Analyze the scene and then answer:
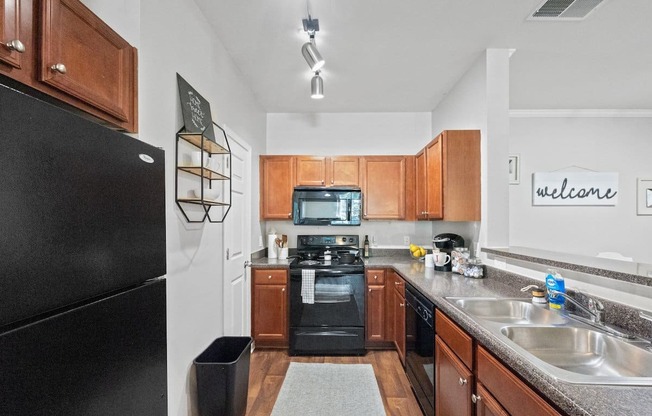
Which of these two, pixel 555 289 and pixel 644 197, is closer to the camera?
pixel 555 289

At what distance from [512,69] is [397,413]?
309 centimetres

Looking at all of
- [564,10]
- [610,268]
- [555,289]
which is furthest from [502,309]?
[564,10]

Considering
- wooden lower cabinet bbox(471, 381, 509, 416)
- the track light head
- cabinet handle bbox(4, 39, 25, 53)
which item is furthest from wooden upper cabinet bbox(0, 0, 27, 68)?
wooden lower cabinet bbox(471, 381, 509, 416)

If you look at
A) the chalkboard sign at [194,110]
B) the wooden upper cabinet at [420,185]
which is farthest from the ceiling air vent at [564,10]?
the chalkboard sign at [194,110]

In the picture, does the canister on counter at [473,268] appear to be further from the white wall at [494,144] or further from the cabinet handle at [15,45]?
the cabinet handle at [15,45]

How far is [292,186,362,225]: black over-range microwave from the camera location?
3.54 meters

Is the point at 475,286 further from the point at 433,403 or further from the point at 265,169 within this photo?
the point at 265,169

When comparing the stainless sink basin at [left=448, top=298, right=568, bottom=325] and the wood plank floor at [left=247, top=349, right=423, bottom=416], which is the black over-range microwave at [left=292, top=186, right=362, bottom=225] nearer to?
the wood plank floor at [left=247, top=349, right=423, bottom=416]

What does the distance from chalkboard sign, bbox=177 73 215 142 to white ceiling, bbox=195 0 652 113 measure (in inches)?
23.6

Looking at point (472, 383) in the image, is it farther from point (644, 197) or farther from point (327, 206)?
point (644, 197)

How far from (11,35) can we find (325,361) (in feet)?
10.0

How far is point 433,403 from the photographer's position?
1.84m

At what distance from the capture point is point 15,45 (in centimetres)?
75

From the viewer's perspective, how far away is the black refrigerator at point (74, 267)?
610 mm
